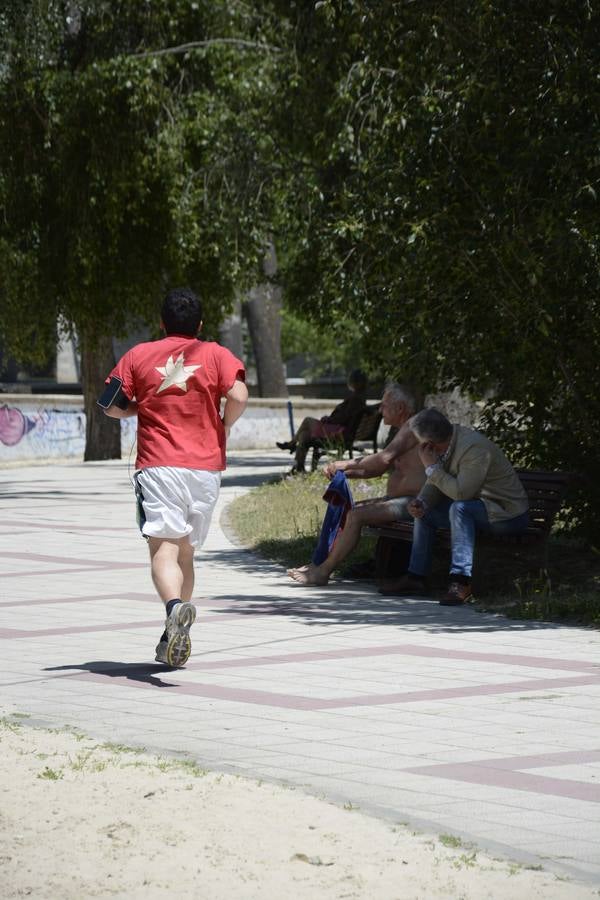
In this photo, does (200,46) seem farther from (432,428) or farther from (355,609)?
(355,609)

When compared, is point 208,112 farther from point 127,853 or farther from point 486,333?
point 127,853

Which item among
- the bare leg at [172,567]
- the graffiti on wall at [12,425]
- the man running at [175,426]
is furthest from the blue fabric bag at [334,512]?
the graffiti on wall at [12,425]

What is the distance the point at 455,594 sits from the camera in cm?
978

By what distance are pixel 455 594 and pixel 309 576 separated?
4.86ft

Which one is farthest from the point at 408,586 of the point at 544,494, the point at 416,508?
the point at 544,494

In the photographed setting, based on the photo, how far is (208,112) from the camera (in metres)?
23.1

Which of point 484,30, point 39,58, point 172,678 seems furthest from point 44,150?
point 172,678

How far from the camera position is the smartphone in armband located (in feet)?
24.2

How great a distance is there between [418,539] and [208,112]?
46.3ft

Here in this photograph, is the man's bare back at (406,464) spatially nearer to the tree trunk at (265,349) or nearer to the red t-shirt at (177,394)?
the red t-shirt at (177,394)

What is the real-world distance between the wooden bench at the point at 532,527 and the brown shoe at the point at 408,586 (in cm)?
27

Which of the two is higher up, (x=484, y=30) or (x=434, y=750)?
(x=484, y=30)

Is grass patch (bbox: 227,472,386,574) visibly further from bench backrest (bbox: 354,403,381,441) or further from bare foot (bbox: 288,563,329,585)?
bench backrest (bbox: 354,403,381,441)

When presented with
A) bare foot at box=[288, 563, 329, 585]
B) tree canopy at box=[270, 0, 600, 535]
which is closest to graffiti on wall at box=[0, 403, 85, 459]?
tree canopy at box=[270, 0, 600, 535]
